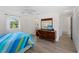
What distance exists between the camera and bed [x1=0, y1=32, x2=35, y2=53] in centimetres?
191

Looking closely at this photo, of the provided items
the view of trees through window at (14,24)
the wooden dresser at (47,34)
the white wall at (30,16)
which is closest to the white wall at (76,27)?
the white wall at (30,16)

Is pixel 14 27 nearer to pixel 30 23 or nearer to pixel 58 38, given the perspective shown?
pixel 30 23

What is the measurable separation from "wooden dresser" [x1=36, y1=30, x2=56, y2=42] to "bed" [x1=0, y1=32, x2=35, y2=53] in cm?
21

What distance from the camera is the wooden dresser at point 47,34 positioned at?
6.62 ft

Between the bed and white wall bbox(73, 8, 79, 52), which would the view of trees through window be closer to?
the bed

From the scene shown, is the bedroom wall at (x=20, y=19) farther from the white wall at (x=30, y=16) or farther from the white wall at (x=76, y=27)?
the white wall at (x=76, y=27)

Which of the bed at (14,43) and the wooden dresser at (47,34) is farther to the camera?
the wooden dresser at (47,34)

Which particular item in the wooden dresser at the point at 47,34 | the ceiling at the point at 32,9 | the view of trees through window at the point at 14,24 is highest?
the ceiling at the point at 32,9

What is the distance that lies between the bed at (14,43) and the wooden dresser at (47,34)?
0.69ft

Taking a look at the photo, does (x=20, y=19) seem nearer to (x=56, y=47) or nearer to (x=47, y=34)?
(x=47, y=34)
